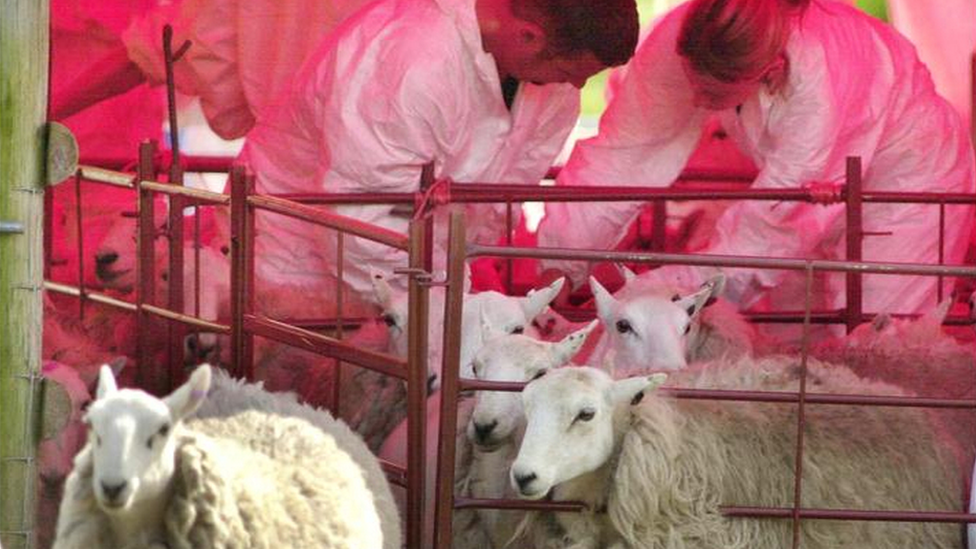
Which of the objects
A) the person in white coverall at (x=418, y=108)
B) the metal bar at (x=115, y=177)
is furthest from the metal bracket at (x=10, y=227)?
the person in white coverall at (x=418, y=108)

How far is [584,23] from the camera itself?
357 inches

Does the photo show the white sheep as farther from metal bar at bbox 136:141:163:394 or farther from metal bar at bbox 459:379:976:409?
metal bar at bbox 459:379:976:409

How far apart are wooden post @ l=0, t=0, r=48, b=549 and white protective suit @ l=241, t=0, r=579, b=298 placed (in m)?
2.91

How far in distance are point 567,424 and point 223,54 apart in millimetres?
4160

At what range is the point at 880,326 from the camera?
7.91 metres

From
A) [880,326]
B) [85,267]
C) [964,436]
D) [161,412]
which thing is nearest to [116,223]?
[85,267]

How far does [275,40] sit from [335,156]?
90 cm

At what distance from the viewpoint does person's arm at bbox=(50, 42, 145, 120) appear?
9.49m

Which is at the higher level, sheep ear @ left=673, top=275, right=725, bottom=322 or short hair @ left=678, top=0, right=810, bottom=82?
short hair @ left=678, top=0, right=810, bottom=82

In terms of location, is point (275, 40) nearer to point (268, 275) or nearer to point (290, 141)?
point (290, 141)

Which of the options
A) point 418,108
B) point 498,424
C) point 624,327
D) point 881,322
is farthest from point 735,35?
point 498,424

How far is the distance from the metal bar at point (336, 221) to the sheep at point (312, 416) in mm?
523

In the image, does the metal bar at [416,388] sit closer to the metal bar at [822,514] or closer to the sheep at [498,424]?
the sheep at [498,424]

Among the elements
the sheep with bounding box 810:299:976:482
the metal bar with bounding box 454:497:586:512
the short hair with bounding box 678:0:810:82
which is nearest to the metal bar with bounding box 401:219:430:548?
the metal bar with bounding box 454:497:586:512
